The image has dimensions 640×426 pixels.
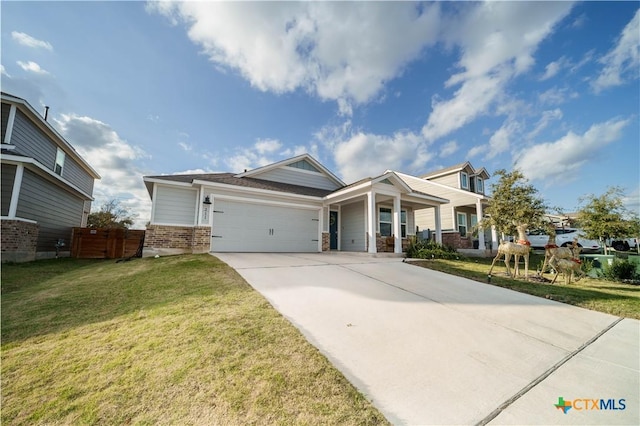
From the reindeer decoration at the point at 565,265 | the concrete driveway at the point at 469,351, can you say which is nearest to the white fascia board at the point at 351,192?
the concrete driveway at the point at 469,351

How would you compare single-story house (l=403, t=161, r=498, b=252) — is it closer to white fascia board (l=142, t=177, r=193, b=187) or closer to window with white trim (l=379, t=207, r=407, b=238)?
window with white trim (l=379, t=207, r=407, b=238)

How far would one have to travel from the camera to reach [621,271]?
7.79 m

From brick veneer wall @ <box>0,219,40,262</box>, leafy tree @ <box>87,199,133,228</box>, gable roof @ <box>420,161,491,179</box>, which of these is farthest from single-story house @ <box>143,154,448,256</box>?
leafy tree @ <box>87,199,133,228</box>

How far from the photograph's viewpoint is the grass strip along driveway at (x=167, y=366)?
172cm

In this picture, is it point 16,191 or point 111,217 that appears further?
point 111,217

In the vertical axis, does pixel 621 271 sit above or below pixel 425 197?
below

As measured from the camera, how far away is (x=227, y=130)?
1238cm

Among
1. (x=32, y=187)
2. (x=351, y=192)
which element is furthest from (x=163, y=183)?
(x=351, y=192)

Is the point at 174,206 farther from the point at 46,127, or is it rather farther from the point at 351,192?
the point at 351,192

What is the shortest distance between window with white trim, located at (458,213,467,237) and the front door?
925 cm

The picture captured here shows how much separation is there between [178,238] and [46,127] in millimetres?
8201

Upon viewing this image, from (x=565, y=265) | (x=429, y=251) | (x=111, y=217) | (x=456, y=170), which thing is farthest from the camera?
(x=111, y=217)

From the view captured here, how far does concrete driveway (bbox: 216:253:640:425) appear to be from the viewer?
Answer: 1.90 m

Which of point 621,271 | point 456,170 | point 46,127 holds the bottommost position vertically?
point 621,271
